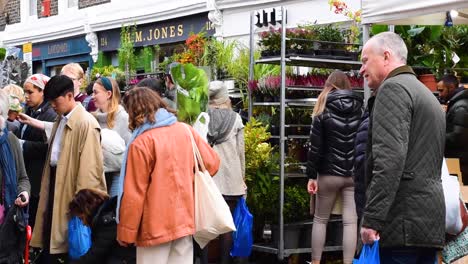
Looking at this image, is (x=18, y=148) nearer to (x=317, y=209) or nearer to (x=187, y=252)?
(x=187, y=252)

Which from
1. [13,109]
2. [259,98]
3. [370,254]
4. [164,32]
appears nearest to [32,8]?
[164,32]

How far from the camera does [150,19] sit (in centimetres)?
1591

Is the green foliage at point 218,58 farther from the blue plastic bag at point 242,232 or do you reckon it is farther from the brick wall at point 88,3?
the brick wall at point 88,3

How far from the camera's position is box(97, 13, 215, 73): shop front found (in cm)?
1470

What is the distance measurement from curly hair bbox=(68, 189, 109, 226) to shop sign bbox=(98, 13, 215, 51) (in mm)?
8445

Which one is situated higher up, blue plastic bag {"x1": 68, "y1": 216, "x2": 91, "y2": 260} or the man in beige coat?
the man in beige coat

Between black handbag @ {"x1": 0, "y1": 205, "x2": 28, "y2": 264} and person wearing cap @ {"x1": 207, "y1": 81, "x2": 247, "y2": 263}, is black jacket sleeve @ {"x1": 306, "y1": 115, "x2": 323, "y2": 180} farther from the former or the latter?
black handbag @ {"x1": 0, "y1": 205, "x2": 28, "y2": 264}

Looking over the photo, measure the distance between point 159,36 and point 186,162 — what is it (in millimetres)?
10625

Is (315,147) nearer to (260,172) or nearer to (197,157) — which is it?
(260,172)

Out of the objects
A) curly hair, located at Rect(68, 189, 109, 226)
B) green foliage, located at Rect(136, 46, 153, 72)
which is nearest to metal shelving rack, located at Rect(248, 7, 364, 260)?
curly hair, located at Rect(68, 189, 109, 226)

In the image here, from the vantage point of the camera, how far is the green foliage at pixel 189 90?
6.84m

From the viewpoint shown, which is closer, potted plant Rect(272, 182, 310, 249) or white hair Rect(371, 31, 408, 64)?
white hair Rect(371, 31, 408, 64)

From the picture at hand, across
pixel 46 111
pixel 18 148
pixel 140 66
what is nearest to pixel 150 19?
pixel 140 66

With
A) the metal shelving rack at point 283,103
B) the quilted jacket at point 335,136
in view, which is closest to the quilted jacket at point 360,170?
the quilted jacket at point 335,136
